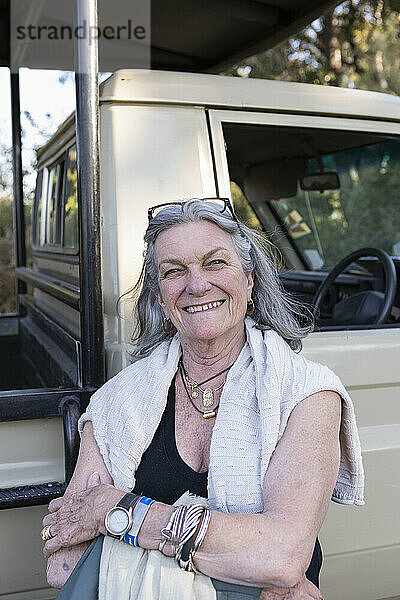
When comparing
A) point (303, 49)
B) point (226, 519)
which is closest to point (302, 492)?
point (226, 519)

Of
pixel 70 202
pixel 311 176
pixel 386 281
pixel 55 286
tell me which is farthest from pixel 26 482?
pixel 311 176

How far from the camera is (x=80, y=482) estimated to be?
1.81 m

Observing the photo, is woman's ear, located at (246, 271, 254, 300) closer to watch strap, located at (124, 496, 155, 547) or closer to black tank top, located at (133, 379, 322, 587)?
black tank top, located at (133, 379, 322, 587)

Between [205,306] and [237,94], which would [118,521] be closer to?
[205,306]

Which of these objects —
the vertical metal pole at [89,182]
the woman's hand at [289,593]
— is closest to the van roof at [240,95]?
the vertical metal pole at [89,182]

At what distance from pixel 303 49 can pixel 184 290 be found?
31.9ft

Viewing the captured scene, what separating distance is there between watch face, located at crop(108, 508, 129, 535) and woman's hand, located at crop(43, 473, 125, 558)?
0.03 meters

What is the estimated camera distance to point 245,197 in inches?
156

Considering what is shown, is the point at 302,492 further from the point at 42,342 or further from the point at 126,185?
the point at 42,342

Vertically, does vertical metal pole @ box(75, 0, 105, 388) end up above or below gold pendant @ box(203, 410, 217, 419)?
Answer: above

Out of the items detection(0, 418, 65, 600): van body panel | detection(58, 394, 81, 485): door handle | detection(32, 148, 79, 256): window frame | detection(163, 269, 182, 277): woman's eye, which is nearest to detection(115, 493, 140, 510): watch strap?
detection(58, 394, 81, 485): door handle

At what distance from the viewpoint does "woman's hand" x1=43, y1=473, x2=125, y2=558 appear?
65.6 inches

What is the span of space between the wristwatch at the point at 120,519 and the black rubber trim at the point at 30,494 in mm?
384

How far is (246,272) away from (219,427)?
1.38 feet
